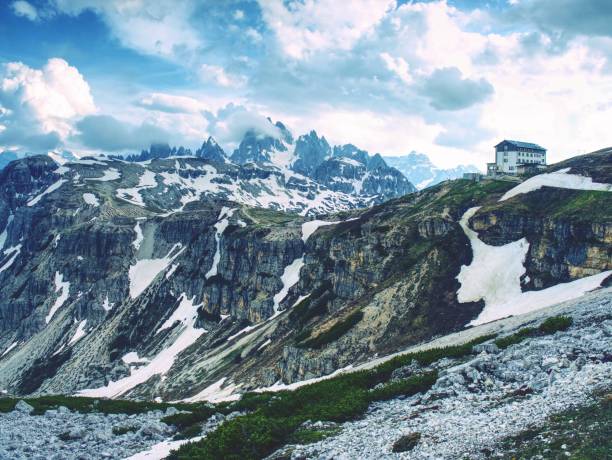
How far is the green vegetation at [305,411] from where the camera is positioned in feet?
86.3

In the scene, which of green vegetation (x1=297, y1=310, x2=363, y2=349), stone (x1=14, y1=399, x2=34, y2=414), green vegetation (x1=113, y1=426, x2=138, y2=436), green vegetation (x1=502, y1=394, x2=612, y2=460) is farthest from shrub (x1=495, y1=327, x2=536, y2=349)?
green vegetation (x1=297, y1=310, x2=363, y2=349)

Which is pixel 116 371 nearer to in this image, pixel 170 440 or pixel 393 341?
pixel 393 341

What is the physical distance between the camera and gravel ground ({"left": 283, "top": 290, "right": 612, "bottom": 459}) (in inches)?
828

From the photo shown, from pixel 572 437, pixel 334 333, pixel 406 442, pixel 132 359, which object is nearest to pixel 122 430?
pixel 406 442

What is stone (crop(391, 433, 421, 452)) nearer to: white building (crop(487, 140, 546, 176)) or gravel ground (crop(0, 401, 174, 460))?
gravel ground (crop(0, 401, 174, 460))

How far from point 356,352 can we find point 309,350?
1014 centimetres

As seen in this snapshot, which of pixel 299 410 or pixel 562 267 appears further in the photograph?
pixel 562 267

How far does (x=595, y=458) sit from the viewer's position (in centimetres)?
1681

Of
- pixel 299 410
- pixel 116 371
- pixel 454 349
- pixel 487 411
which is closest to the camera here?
pixel 487 411

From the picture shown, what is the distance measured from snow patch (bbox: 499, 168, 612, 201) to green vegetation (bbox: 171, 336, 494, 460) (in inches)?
3906

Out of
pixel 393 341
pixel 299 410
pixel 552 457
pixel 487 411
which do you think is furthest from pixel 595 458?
pixel 393 341

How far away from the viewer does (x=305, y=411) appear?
107ft

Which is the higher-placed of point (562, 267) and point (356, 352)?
point (562, 267)

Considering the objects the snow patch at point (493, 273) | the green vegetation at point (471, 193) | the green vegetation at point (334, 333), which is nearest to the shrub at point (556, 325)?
the snow patch at point (493, 273)
